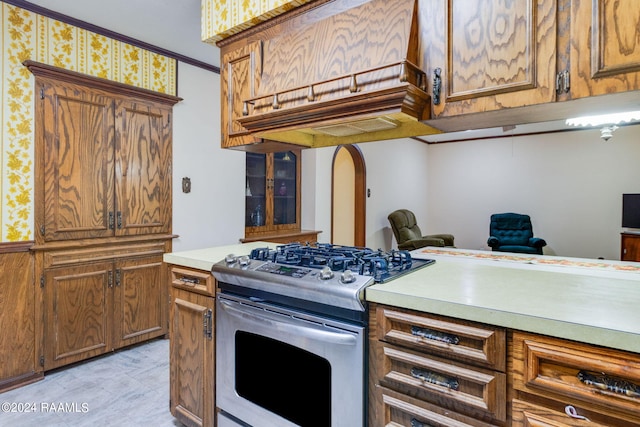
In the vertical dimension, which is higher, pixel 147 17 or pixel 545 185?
pixel 147 17

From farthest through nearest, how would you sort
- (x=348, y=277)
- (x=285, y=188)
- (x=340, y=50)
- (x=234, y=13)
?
(x=285, y=188) → (x=234, y=13) → (x=340, y=50) → (x=348, y=277)

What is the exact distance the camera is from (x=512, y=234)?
5.98 meters

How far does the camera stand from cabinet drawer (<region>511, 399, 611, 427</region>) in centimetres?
88

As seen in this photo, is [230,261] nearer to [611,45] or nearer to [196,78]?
[611,45]

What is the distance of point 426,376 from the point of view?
1.09 metres

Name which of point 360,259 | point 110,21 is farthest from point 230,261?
point 110,21

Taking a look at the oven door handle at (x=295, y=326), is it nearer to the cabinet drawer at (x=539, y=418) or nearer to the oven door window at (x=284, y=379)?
the oven door window at (x=284, y=379)

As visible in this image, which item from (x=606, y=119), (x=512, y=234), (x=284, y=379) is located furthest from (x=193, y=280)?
(x=512, y=234)

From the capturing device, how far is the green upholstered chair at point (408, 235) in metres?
5.17

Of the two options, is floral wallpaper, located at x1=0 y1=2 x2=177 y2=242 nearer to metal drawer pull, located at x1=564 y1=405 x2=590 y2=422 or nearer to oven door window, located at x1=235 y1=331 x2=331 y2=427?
oven door window, located at x1=235 y1=331 x2=331 y2=427

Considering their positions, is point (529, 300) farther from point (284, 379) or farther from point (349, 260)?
point (284, 379)

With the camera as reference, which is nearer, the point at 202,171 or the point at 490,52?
the point at 490,52

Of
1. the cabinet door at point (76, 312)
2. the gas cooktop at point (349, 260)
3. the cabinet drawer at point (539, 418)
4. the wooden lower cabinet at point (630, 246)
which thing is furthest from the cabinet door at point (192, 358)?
the wooden lower cabinet at point (630, 246)

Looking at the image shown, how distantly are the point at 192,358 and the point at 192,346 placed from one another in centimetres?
6
